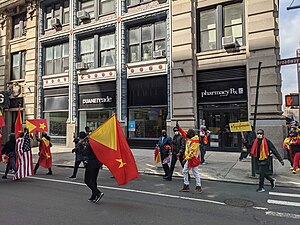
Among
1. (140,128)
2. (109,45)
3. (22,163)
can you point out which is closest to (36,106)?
(109,45)

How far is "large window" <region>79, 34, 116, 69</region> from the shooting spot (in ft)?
58.7

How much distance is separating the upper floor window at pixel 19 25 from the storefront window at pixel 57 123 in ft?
25.1

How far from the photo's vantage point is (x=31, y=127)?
10.9m

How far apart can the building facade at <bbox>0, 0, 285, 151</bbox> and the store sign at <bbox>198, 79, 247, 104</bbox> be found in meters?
0.05

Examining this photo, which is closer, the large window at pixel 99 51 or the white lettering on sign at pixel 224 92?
the white lettering on sign at pixel 224 92

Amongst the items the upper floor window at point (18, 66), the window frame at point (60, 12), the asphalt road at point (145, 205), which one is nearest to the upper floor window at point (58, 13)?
the window frame at point (60, 12)

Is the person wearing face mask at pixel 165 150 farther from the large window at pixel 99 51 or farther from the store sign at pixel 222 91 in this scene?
the large window at pixel 99 51

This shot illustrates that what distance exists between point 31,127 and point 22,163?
8.57ft

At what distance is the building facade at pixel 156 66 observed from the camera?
1312 centimetres

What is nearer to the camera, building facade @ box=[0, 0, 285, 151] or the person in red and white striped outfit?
the person in red and white striped outfit

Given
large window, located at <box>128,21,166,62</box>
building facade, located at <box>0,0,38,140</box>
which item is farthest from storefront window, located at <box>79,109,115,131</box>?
building facade, located at <box>0,0,38,140</box>

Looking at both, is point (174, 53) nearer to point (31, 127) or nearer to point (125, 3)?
→ point (125, 3)

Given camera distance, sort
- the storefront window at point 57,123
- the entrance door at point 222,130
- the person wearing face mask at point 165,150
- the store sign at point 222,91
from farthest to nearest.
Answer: the storefront window at point 57,123
the entrance door at point 222,130
the store sign at point 222,91
the person wearing face mask at point 165,150

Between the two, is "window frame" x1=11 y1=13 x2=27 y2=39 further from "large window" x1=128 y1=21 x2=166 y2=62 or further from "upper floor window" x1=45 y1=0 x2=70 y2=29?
"large window" x1=128 y1=21 x2=166 y2=62
